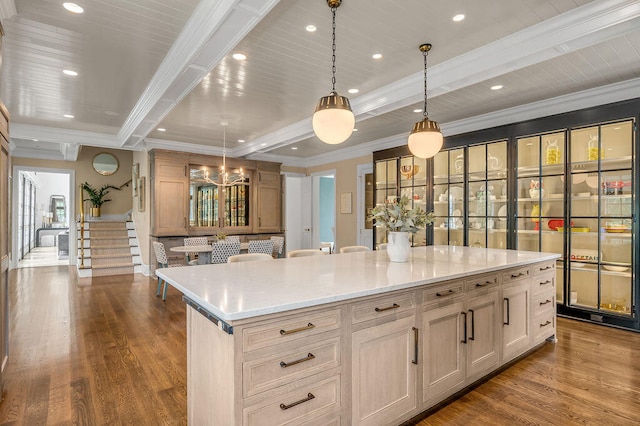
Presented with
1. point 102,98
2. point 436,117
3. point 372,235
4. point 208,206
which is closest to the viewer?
point 102,98

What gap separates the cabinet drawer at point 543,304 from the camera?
10.1 feet

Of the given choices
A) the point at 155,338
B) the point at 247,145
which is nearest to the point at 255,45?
the point at 155,338

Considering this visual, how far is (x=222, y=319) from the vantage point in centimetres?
141

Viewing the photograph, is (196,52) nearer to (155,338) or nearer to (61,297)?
(155,338)

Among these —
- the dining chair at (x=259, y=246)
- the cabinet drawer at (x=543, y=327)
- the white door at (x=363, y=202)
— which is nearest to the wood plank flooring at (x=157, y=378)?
the cabinet drawer at (x=543, y=327)

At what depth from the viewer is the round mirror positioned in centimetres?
880

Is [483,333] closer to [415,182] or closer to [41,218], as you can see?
[415,182]

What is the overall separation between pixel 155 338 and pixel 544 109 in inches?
209

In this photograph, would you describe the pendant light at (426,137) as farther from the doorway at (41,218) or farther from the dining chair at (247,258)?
the doorway at (41,218)

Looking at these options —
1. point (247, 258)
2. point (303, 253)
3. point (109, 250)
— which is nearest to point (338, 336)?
point (247, 258)

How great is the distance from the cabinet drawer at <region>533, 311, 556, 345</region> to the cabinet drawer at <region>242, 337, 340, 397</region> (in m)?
2.34

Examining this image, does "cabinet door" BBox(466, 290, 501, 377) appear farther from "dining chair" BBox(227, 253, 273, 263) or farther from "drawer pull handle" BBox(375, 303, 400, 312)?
"dining chair" BBox(227, 253, 273, 263)

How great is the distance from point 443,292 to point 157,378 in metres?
2.21

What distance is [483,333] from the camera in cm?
249
